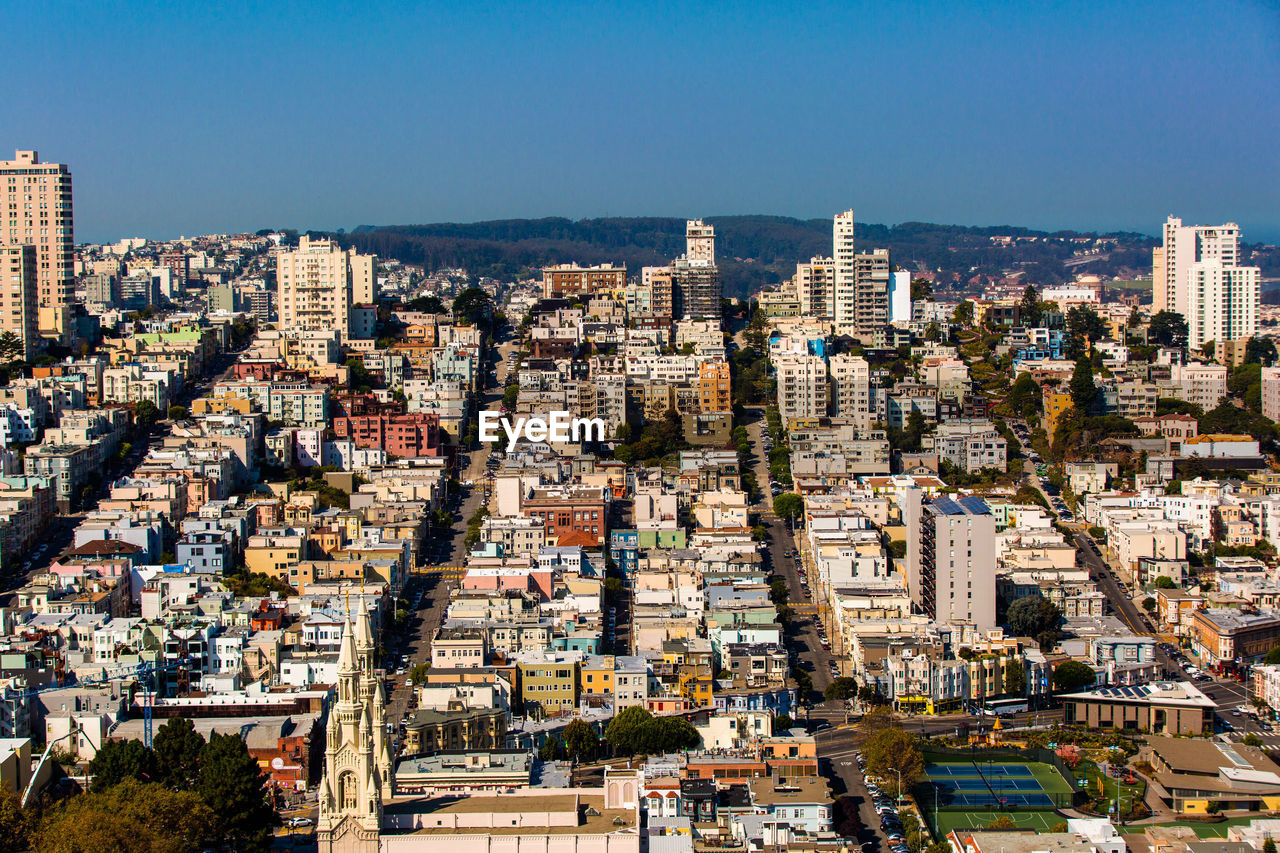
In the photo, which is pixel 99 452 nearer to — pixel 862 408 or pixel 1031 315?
pixel 862 408

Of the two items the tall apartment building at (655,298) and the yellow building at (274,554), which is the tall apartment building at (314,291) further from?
the yellow building at (274,554)

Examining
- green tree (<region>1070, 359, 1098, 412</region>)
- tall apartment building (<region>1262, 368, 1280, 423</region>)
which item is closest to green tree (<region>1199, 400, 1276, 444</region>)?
tall apartment building (<region>1262, 368, 1280, 423</region>)

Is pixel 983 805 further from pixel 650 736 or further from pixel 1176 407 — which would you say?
pixel 1176 407

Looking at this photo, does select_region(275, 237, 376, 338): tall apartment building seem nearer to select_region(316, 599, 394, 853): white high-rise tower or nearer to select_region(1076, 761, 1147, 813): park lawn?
select_region(1076, 761, 1147, 813): park lawn

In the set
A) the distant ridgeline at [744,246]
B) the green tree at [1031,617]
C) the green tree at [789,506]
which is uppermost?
the distant ridgeline at [744,246]

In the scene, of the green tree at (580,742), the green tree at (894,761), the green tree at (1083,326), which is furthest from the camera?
the green tree at (1083,326)

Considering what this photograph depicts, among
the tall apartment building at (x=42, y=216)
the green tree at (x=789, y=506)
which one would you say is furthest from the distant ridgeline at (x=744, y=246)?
the green tree at (x=789, y=506)

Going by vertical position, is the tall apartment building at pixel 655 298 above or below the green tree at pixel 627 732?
above
